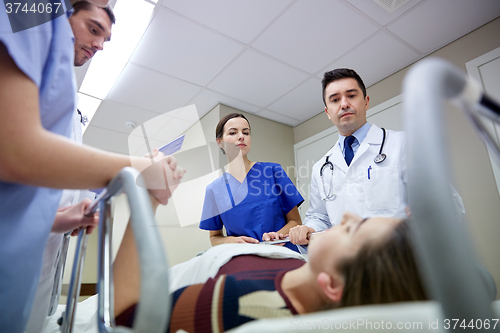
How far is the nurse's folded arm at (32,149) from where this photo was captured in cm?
44

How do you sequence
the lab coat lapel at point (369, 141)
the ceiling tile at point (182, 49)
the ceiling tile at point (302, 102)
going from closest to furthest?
the lab coat lapel at point (369, 141) < the ceiling tile at point (182, 49) < the ceiling tile at point (302, 102)

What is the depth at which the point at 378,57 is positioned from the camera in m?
2.37

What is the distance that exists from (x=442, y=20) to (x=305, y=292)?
2261 mm

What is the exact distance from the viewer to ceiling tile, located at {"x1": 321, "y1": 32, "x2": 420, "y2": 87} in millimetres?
2217

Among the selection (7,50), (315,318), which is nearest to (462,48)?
(315,318)

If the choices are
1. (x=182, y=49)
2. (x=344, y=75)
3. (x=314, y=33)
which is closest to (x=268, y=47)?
(x=314, y=33)

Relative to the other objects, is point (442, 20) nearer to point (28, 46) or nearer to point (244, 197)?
point (244, 197)

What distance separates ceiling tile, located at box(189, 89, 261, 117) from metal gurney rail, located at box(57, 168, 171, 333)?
239cm

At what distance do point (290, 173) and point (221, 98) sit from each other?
3.82 ft

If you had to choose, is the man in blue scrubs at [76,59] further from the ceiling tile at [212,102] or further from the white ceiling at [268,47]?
the ceiling tile at [212,102]

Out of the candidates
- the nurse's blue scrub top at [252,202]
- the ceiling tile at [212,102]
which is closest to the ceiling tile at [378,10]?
the nurse's blue scrub top at [252,202]

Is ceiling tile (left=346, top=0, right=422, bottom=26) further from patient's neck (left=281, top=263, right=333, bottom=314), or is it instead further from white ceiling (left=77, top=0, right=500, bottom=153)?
patient's neck (left=281, top=263, right=333, bottom=314)

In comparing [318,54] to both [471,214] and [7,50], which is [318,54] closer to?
[471,214]

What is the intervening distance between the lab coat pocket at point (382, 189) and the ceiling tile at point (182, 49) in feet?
4.74
